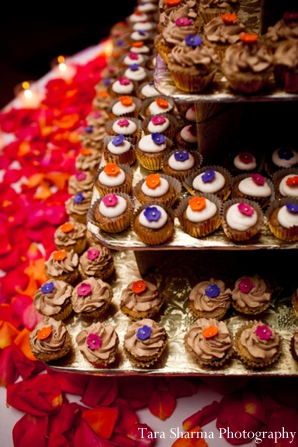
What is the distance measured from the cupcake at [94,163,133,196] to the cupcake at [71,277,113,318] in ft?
1.89

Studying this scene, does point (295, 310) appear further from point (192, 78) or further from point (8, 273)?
point (8, 273)

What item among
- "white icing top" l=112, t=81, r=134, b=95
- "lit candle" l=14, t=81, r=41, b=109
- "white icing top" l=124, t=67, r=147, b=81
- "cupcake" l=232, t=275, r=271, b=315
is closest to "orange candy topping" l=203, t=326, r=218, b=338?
"cupcake" l=232, t=275, r=271, b=315

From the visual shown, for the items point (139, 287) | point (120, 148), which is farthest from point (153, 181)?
point (139, 287)

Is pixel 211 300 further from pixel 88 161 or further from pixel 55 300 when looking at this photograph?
pixel 88 161

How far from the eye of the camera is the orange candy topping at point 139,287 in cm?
267

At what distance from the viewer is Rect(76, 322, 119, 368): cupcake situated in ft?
8.23

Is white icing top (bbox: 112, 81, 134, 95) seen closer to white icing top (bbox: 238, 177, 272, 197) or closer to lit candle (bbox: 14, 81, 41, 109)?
white icing top (bbox: 238, 177, 272, 197)

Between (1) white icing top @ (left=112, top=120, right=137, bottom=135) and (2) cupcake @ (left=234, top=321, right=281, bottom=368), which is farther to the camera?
(1) white icing top @ (left=112, top=120, right=137, bottom=135)

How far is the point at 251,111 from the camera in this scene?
2.67 meters

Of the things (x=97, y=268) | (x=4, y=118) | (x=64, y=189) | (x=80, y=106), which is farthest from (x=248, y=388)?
(x=4, y=118)

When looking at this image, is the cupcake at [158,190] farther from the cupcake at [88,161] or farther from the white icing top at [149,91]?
the cupcake at [88,161]

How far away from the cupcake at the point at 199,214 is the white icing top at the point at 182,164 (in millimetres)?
248

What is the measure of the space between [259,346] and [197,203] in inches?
33.4

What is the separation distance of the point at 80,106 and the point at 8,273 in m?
2.12
